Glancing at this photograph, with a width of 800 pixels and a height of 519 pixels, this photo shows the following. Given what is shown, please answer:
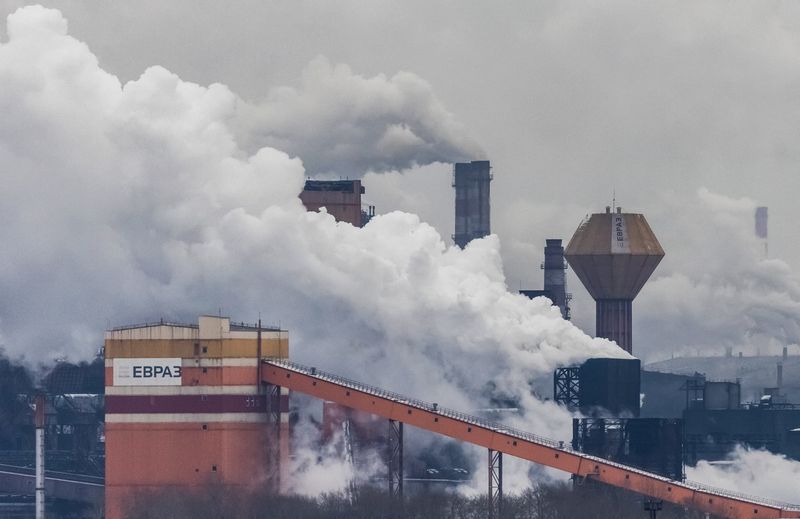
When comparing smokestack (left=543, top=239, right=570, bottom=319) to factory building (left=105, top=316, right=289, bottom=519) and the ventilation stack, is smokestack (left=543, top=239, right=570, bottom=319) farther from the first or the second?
factory building (left=105, top=316, right=289, bottom=519)

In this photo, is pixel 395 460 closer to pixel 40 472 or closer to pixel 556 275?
pixel 40 472

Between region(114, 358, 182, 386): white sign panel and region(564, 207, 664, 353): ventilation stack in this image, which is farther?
region(564, 207, 664, 353): ventilation stack

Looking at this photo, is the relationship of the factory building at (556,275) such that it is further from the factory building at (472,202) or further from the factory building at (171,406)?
the factory building at (171,406)

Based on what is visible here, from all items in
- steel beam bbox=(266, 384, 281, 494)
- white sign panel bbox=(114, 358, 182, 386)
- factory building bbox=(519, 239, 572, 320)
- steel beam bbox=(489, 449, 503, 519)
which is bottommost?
steel beam bbox=(489, 449, 503, 519)

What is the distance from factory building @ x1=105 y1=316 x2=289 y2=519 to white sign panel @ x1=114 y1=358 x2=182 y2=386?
0.19 ft

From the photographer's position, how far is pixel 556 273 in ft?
620

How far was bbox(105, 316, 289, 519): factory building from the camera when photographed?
440ft

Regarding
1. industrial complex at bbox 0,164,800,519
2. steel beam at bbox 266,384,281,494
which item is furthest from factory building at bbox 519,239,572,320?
steel beam at bbox 266,384,281,494

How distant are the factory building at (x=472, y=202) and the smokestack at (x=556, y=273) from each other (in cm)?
850

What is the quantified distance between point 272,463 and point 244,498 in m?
5.20

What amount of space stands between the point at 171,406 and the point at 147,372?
8.08 feet

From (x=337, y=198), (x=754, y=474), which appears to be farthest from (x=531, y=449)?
(x=337, y=198)

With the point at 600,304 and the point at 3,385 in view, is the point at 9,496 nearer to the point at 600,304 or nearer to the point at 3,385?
the point at 3,385

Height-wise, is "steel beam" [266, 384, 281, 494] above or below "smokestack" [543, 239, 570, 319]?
below
